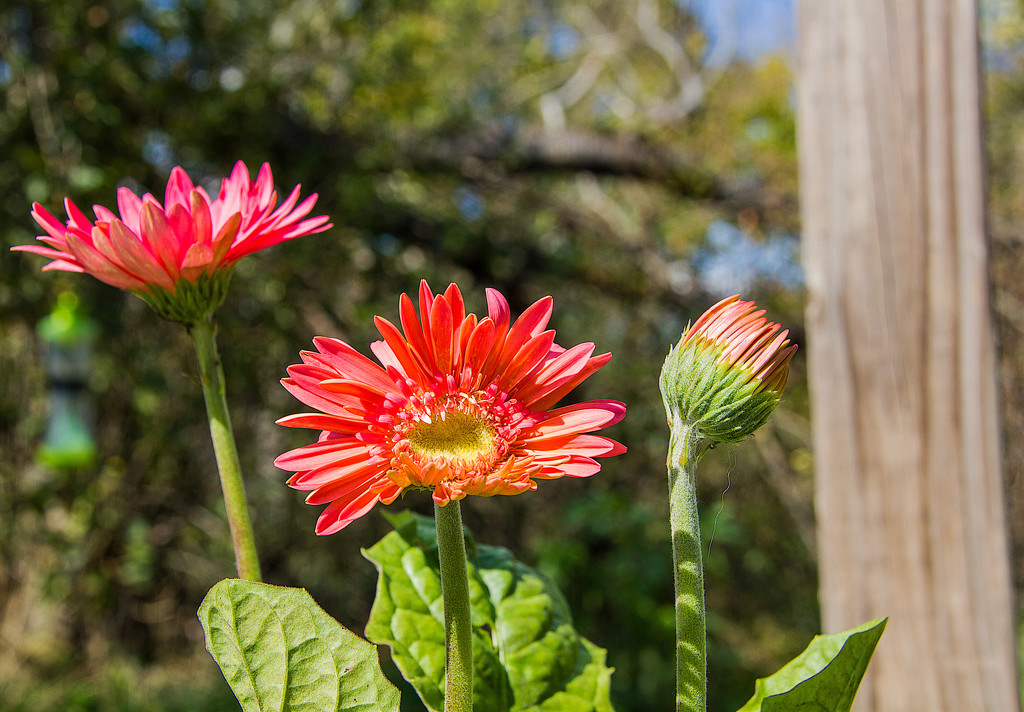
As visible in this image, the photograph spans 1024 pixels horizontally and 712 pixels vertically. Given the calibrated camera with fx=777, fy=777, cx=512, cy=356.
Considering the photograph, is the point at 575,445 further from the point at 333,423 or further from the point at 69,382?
the point at 69,382

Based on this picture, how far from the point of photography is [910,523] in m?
0.69

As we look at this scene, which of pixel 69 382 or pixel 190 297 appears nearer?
pixel 190 297

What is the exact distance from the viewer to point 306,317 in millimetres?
3049

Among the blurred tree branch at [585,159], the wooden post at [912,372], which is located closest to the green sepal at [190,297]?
the wooden post at [912,372]

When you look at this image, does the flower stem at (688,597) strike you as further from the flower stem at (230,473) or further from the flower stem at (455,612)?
the flower stem at (230,473)

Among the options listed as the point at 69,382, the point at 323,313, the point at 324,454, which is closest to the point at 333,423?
the point at 324,454

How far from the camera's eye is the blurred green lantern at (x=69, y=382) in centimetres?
214

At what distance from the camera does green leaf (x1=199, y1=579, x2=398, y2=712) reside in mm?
345

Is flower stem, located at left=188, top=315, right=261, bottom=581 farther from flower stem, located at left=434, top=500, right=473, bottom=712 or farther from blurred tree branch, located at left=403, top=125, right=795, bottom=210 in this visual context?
blurred tree branch, located at left=403, top=125, right=795, bottom=210

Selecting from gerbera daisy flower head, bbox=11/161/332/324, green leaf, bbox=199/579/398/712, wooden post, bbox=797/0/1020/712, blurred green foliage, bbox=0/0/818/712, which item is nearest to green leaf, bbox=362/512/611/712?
green leaf, bbox=199/579/398/712

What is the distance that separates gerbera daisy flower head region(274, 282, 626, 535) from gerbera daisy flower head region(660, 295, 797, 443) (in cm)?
5

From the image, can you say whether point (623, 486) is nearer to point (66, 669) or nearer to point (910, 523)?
point (66, 669)

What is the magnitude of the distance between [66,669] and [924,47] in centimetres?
397

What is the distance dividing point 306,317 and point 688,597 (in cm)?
286
